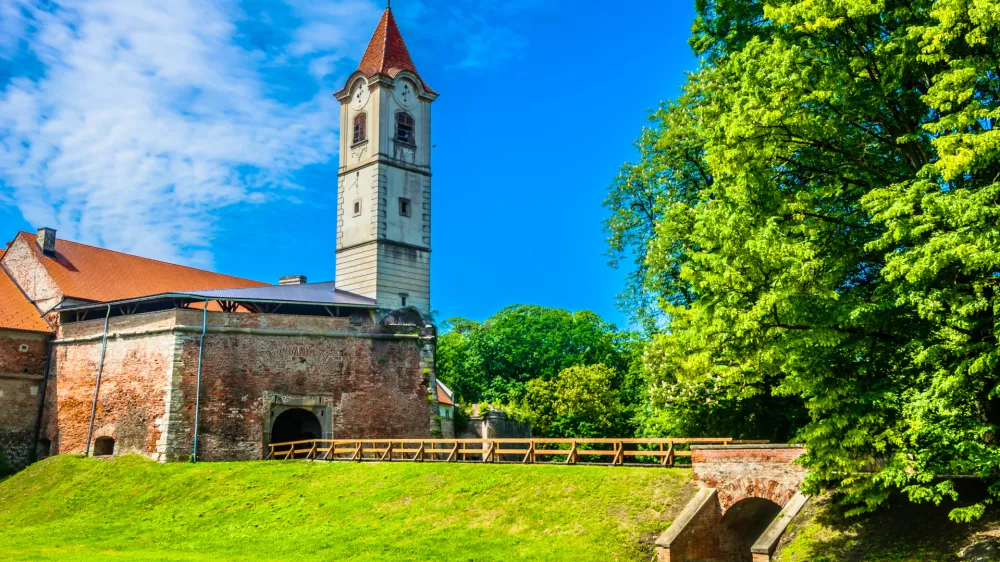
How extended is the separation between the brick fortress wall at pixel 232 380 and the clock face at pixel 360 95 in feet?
33.0

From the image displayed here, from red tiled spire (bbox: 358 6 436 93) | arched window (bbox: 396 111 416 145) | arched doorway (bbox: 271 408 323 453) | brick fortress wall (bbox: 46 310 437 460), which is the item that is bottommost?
arched doorway (bbox: 271 408 323 453)

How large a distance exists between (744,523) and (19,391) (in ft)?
91.3

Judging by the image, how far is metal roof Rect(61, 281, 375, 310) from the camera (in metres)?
31.6

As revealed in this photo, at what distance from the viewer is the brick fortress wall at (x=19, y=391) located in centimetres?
3203

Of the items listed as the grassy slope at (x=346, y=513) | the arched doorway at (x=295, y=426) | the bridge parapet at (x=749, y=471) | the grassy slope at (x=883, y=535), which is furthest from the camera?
the arched doorway at (x=295, y=426)

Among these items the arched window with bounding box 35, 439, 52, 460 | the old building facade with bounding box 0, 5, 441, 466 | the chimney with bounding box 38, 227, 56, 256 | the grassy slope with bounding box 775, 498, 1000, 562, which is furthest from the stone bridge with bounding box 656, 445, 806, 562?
the chimney with bounding box 38, 227, 56, 256

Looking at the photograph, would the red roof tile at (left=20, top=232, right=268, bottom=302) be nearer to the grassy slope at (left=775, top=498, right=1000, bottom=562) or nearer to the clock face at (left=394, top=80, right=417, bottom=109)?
the clock face at (left=394, top=80, right=417, bottom=109)

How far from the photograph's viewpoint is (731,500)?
17766 mm

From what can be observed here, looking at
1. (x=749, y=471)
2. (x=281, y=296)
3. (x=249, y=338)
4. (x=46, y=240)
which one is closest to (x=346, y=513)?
(x=749, y=471)

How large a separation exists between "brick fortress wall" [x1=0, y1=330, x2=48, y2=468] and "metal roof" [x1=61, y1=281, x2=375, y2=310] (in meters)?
2.22

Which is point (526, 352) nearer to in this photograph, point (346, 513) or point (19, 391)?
point (19, 391)

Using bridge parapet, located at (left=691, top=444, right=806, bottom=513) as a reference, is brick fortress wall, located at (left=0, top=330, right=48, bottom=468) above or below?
above

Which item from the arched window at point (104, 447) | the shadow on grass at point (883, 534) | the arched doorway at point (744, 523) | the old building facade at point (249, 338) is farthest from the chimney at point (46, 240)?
the shadow on grass at point (883, 534)

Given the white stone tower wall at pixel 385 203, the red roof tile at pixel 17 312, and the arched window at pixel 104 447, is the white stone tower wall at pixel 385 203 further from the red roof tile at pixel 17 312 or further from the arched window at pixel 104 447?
the red roof tile at pixel 17 312
